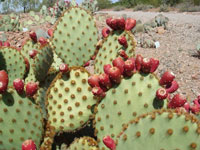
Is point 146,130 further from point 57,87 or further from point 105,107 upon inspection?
point 57,87

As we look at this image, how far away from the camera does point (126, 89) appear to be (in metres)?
1.41

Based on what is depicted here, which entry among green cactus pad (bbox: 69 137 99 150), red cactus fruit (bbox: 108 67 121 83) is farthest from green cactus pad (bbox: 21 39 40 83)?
red cactus fruit (bbox: 108 67 121 83)

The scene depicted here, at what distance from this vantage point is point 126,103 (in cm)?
144

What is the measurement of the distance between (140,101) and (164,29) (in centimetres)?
778

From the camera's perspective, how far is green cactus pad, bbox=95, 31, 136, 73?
6.85 feet

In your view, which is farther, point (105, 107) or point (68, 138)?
point (68, 138)

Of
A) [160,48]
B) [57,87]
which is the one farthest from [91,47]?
[160,48]

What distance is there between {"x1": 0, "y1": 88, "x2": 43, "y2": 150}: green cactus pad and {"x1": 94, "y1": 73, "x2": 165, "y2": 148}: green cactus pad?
0.41 meters

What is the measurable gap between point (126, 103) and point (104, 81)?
0.19 meters

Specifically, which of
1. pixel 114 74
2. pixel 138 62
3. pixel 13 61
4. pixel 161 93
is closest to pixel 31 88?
pixel 114 74

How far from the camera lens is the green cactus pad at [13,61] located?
8.07ft

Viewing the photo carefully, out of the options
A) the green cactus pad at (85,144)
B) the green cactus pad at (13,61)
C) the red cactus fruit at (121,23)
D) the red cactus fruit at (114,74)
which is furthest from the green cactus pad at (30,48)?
the red cactus fruit at (114,74)

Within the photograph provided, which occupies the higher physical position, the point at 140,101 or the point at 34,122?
the point at 140,101

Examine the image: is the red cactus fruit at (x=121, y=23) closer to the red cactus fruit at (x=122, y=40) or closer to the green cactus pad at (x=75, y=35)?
the red cactus fruit at (x=122, y=40)
